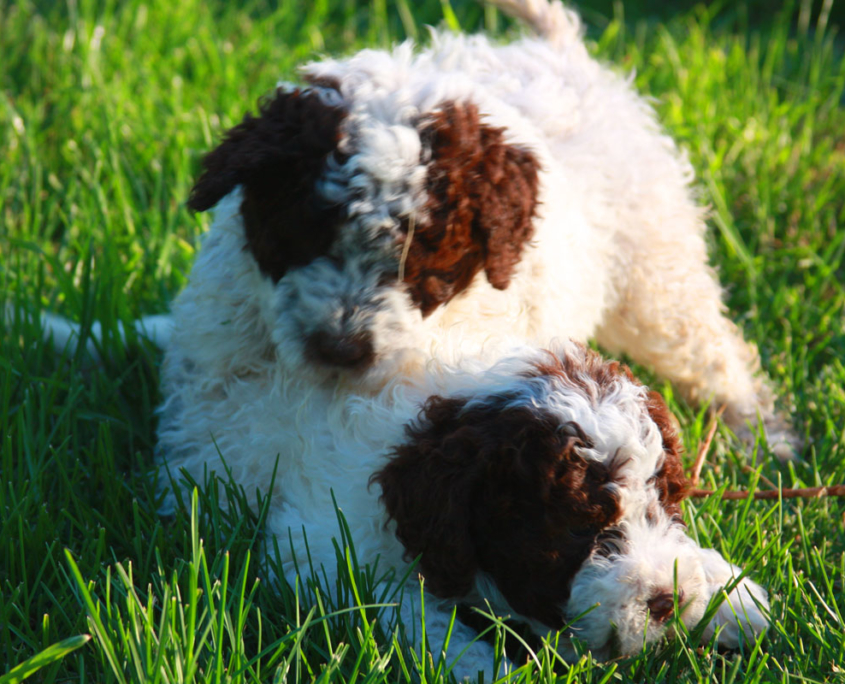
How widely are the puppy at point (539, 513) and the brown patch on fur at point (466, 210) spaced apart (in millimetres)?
328

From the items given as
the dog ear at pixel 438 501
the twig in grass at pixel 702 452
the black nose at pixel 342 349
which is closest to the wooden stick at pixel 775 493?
the twig in grass at pixel 702 452

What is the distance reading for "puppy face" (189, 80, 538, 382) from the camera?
8.77 feet

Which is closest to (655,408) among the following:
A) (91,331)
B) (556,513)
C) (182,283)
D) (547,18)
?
(556,513)

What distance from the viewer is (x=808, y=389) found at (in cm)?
406

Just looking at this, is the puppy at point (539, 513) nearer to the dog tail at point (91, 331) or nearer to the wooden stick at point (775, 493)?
the wooden stick at point (775, 493)

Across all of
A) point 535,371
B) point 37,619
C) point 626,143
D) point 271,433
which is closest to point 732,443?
point 626,143

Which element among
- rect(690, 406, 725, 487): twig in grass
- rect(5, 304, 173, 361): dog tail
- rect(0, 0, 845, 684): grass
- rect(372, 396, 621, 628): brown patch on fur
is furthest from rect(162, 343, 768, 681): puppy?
rect(5, 304, 173, 361): dog tail

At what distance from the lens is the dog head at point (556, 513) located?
2256mm

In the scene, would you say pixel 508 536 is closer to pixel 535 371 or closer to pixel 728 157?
pixel 535 371

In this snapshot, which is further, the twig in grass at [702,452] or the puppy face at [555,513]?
the twig in grass at [702,452]

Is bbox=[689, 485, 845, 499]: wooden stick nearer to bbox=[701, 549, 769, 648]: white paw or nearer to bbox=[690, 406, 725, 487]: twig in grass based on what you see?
bbox=[690, 406, 725, 487]: twig in grass

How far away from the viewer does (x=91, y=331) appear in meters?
3.71

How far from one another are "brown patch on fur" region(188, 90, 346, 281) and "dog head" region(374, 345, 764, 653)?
74 cm

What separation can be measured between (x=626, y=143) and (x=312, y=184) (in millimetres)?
1469
